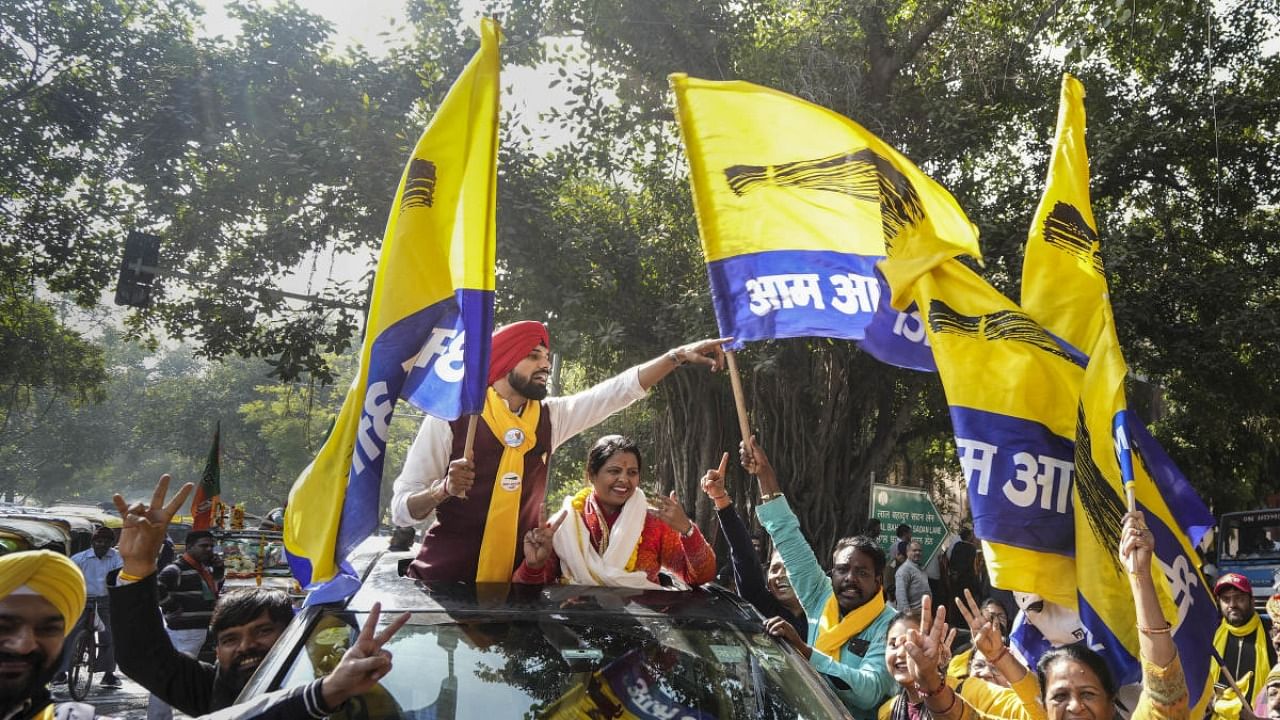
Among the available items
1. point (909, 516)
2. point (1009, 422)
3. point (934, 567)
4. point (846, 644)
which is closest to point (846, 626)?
point (846, 644)

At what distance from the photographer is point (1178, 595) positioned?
3.41m

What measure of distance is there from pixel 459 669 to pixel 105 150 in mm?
13933

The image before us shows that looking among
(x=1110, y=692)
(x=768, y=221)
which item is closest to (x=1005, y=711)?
(x=1110, y=692)

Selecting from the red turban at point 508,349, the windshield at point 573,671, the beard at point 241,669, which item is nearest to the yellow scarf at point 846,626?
the windshield at point 573,671

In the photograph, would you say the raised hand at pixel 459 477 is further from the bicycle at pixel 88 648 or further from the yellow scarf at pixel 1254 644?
the bicycle at pixel 88 648

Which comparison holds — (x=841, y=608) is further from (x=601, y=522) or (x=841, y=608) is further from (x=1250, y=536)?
(x=1250, y=536)

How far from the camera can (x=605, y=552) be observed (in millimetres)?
3779

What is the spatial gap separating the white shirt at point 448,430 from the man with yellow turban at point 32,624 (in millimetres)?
1114

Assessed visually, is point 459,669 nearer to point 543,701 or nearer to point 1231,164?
point 543,701

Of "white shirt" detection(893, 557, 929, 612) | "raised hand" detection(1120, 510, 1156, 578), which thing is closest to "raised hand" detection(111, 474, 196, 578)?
"raised hand" detection(1120, 510, 1156, 578)

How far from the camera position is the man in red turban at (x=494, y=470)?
142 inches

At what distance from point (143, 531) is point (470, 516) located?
106cm

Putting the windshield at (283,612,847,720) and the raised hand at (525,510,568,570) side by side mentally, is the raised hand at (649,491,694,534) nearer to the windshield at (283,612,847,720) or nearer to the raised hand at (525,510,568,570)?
the raised hand at (525,510,568,570)

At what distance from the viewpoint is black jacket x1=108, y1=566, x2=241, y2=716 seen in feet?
10.0
